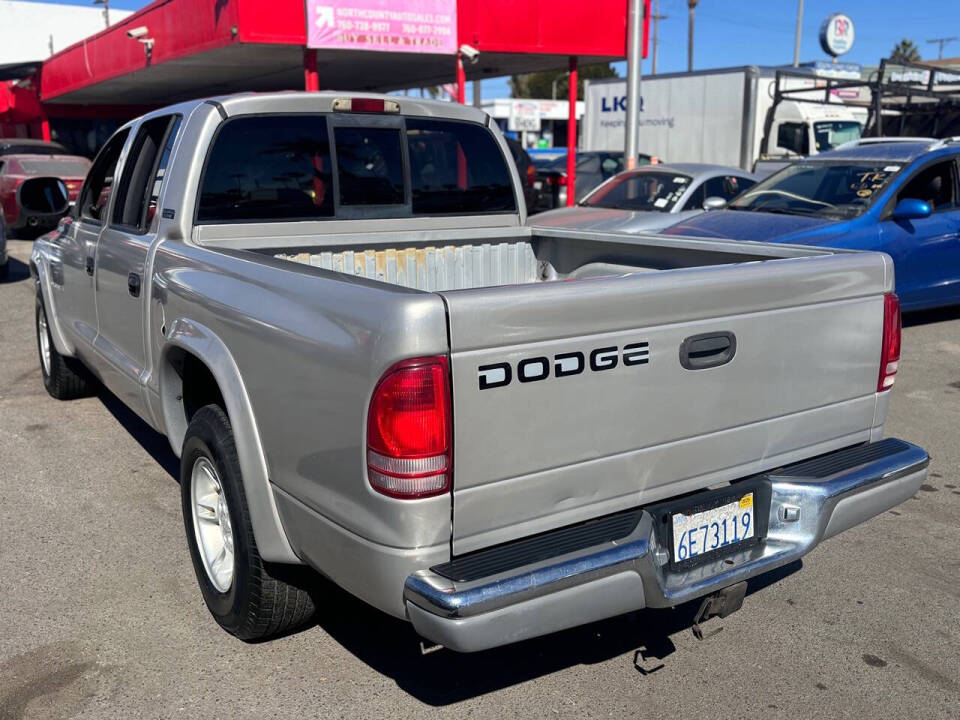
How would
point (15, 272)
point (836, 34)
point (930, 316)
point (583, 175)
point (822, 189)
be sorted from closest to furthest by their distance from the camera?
point (822, 189) → point (930, 316) → point (15, 272) → point (583, 175) → point (836, 34)

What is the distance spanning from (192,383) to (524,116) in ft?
139

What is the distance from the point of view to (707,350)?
2.82 m

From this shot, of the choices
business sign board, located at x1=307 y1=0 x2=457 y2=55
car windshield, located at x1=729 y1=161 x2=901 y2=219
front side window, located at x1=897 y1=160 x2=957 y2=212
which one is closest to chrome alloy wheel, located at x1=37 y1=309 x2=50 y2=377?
car windshield, located at x1=729 y1=161 x2=901 y2=219

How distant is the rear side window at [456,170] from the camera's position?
15.4ft

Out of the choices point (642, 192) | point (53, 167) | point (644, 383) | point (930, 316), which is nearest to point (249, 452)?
point (644, 383)

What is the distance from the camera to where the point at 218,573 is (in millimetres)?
3424

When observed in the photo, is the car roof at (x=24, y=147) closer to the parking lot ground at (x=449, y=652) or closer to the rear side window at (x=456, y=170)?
the parking lot ground at (x=449, y=652)

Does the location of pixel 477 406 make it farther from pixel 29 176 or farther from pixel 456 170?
pixel 29 176

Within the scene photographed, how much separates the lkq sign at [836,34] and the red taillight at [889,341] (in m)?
32.6

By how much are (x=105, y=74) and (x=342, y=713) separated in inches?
792

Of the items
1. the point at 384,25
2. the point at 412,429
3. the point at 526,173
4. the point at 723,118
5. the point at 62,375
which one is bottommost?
the point at 62,375

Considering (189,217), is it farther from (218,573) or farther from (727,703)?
(727,703)

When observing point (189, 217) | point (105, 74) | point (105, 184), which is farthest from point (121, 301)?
point (105, 74)

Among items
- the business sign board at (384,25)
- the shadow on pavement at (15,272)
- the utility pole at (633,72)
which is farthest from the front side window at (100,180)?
the utility pole at (633,72)
